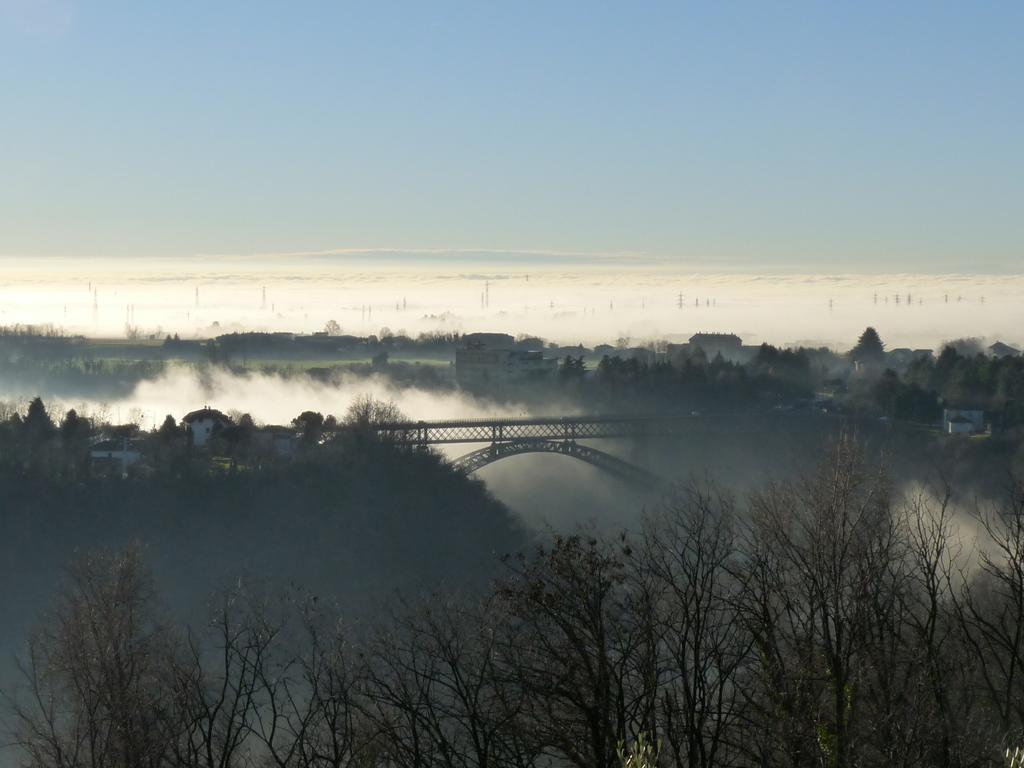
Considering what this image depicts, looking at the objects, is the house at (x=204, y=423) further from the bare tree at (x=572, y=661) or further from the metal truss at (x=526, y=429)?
the bare tree at (x=572, y=661)

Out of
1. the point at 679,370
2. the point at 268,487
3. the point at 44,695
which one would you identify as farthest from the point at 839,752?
the point at 679,370

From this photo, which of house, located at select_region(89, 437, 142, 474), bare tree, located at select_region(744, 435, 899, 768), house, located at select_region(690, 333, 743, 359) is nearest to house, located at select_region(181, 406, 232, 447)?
house, located at select_region(89, 437, 142, 474)

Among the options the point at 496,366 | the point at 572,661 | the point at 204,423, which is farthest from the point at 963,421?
the point at 572,661

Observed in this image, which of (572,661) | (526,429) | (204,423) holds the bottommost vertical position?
(526,429)

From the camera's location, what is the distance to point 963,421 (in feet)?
154

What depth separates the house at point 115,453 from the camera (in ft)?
123

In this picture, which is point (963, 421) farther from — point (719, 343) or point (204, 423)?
point (719, 343)

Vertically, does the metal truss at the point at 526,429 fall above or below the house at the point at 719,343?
below

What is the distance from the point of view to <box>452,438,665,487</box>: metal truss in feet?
140

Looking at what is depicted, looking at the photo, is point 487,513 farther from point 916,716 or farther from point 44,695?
point 916,716

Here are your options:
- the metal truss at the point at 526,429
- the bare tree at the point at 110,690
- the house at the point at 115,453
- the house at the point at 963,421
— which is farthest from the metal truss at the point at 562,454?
the bare tree at the point at 110,690

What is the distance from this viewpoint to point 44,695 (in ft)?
65.6

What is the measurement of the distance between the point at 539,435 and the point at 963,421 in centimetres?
1291

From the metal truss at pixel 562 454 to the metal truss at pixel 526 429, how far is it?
0.31m
